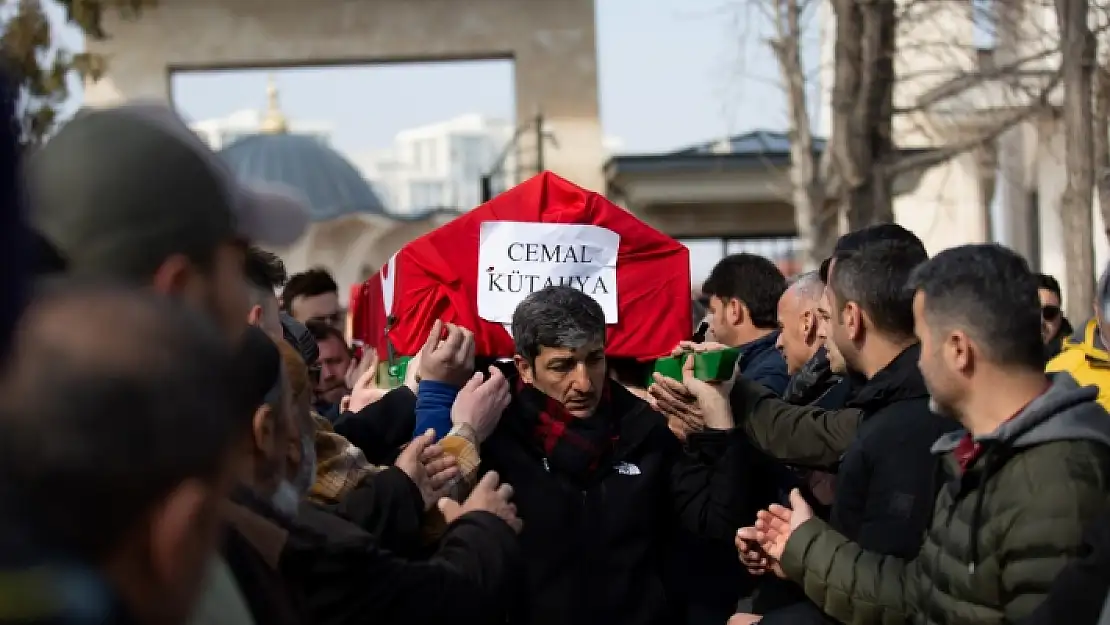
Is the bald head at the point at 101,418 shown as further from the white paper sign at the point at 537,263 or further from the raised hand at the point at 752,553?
the white paper sign at the point at 537,263

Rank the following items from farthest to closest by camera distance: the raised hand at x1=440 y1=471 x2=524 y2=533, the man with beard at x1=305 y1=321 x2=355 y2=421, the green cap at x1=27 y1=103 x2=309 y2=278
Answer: the man with beard at x1=305 y1=321 x2=355 y2=421 < the raised hand at x1=440 y1=471 x2=524 y2=533 < the green cap at x1=27 y1=103 x2=309 y2=278

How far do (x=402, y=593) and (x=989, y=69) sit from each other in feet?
41.3

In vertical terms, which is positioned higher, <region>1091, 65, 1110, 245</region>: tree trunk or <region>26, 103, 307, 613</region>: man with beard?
<region>26, 103, 307, 613</region>: man with beard

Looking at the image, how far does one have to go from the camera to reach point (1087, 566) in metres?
3.20

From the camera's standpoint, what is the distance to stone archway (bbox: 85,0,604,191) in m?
16.9

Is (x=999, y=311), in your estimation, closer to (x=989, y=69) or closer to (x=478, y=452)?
(x=478, y=452)

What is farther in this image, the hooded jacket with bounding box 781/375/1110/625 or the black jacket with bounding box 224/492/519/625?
the hooded jacket with bounding box 781/375/1110/625

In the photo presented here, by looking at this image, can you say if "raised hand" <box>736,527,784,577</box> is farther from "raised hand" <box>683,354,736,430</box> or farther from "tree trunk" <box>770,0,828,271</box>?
"tree trunk" <box>770,0,828,271</box>

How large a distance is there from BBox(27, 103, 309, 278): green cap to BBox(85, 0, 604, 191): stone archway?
1490 cm

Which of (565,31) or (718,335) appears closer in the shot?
(718,335)

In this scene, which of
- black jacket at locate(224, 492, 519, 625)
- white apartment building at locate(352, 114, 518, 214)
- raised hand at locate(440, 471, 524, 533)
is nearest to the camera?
black jacket at locate(224, 492, 519, 625)

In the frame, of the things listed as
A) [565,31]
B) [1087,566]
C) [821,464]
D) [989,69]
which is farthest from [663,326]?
[565,31]

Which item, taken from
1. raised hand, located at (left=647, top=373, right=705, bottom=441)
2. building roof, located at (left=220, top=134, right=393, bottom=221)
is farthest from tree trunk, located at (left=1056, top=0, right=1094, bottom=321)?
building roof, located at (left=220, top=134, right=393, bottom=221)

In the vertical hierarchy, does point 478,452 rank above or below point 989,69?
below
